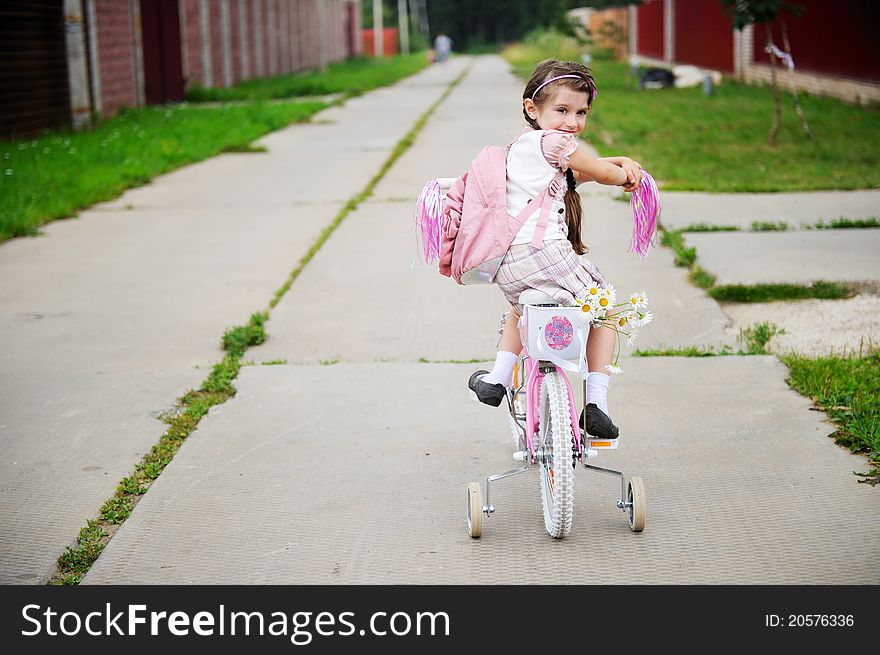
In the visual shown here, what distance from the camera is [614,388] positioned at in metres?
5.54

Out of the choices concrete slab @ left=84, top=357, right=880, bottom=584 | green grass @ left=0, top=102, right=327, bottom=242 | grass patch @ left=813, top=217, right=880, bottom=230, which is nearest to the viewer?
concrete slab @ left=84, top=357, right=880, bottom=584

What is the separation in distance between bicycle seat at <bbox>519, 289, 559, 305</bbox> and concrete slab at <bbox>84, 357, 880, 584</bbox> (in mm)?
773

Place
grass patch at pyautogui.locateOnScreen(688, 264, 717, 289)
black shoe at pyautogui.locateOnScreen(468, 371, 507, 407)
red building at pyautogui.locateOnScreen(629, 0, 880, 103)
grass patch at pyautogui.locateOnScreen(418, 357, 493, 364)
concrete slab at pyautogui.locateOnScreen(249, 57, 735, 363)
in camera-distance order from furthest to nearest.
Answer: red building at pyautogui.locateOnScreen(629, 0, 880, 103), grass patch at pyautogui.locateOnScreen(688, 264, 717, 289), concrete slab at pyautogui.locateOnScreen(249, 57, 735, 363), grass patch at pyautogui.locateOnScreen(418, 357, 493, 364), black shoe at pyautogui.locateOnScreen(468, 371, 507, 407)

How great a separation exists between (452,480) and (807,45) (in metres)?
22.9

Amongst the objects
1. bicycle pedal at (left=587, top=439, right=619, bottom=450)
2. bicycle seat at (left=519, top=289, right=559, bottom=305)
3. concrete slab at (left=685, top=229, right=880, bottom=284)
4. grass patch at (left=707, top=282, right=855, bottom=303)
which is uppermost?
bicycle seat at (left=519, top=289, right=559, bottom=305)

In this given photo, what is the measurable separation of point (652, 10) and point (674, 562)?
45.5 metres

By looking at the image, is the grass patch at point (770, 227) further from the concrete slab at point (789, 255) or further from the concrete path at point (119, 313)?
the concrete path at point (119, 313)

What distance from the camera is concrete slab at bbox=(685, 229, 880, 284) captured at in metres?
7.35

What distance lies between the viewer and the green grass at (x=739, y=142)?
11.8 meters

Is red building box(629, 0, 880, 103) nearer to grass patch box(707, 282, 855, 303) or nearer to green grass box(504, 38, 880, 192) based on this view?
green grass box(504, 38, 880, 192)

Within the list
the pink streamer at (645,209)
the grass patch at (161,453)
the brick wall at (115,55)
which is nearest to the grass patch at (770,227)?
the grass patch at (161,453)

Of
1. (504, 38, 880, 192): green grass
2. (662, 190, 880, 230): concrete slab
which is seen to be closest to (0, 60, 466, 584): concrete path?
(662, 190, 880, 230): concrete slab

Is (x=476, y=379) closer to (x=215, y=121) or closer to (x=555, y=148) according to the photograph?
(x=555, y=148)

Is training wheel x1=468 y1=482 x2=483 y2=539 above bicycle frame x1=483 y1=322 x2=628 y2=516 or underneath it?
underneath
